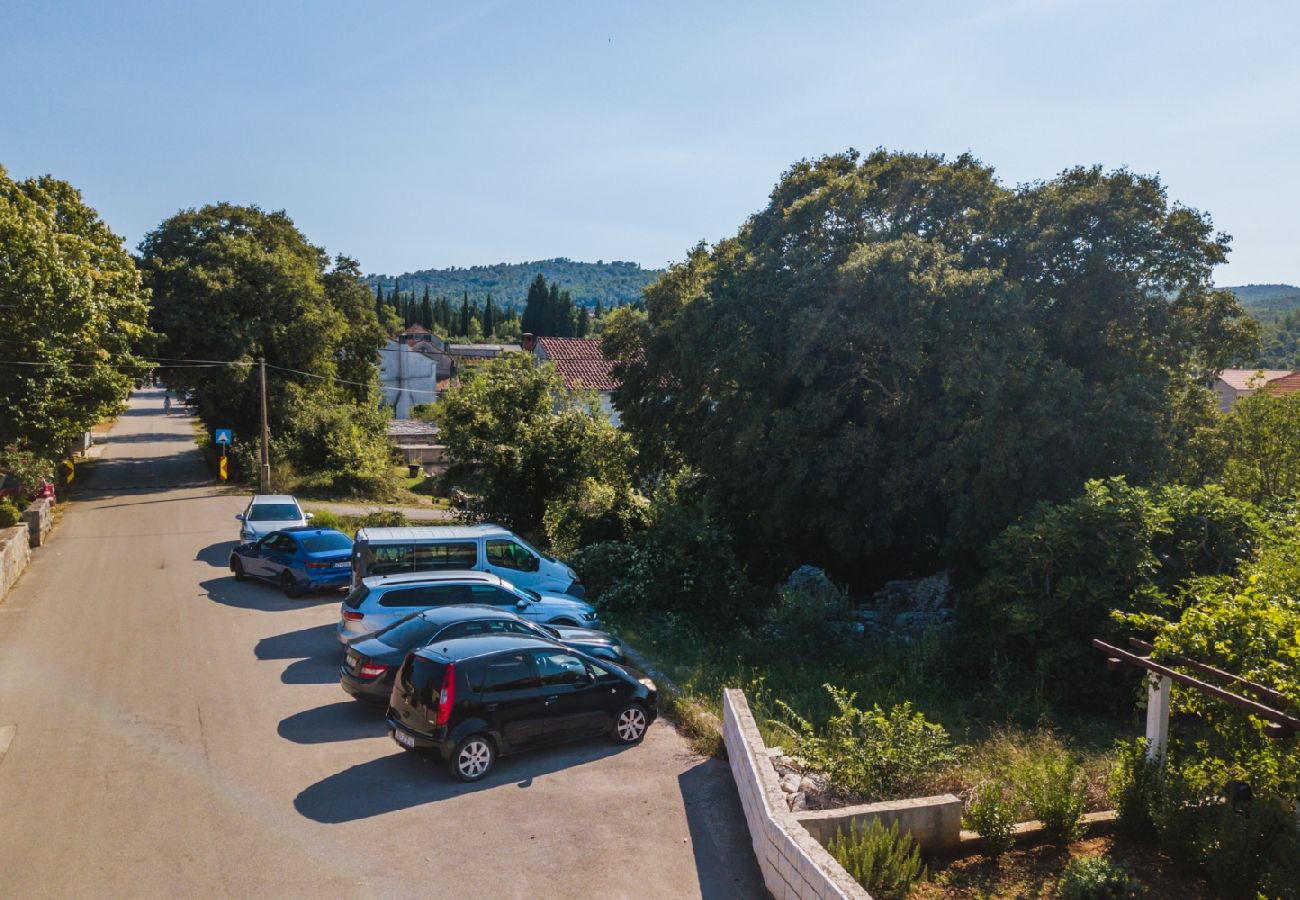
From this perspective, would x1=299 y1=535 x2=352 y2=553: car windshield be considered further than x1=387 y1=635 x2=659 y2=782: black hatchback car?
Yes

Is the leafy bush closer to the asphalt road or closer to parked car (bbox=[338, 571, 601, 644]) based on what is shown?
the asphalt road

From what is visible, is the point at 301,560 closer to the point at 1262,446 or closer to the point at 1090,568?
the point at 1090,568

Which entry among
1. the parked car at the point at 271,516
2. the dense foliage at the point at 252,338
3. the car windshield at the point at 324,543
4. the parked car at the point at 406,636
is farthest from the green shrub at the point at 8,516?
the parked car at the point at 406,636

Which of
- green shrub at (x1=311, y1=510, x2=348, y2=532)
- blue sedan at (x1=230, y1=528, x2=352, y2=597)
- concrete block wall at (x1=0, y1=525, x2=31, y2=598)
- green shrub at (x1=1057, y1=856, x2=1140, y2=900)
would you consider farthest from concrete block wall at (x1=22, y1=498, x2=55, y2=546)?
green shrub at (x1=1057, y1=856, x2=1140, y2=900)

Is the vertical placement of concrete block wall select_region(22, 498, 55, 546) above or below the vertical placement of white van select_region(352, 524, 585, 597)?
below

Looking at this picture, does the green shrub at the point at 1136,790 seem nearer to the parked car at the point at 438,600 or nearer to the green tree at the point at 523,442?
the parked car at the point at 438,600

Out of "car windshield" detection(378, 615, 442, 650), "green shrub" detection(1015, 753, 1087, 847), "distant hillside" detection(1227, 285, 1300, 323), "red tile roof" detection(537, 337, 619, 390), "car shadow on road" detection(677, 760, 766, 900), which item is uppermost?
"distant hillside" detection(1227, 285, 1300, 323)

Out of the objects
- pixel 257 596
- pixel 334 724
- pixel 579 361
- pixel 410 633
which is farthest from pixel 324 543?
pixel 579 361
